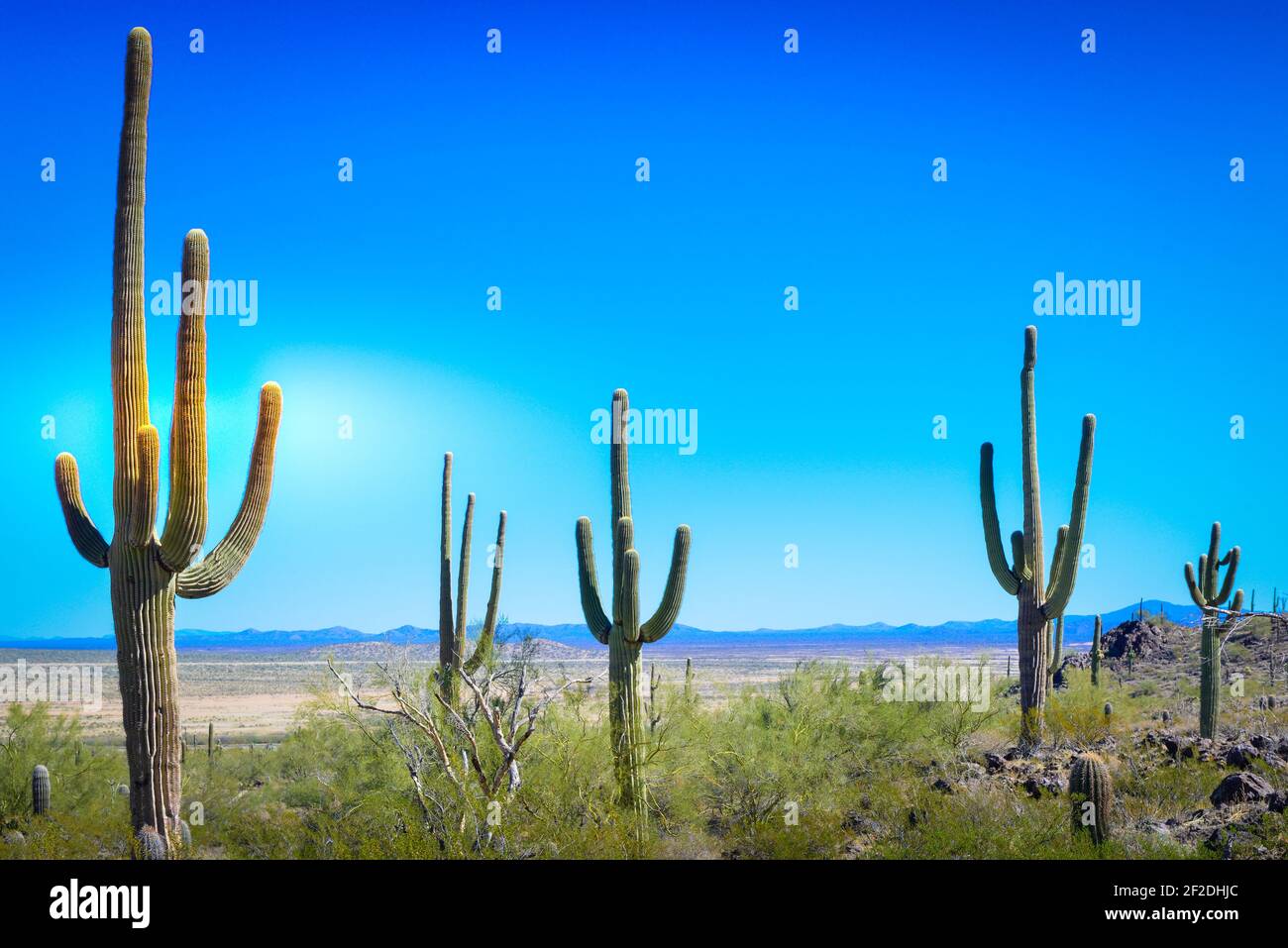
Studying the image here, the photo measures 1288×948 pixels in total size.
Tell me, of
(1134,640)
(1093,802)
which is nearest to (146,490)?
(1093,802)

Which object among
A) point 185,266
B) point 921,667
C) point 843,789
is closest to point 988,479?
point 921,667

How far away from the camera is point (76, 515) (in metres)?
10.6

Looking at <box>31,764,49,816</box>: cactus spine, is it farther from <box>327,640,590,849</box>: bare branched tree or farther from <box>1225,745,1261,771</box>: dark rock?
<box>1225,745,1261,771</box>: dark rock

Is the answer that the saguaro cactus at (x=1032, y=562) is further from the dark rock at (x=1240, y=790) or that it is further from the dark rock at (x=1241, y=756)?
the dark rock at (x=1240, y=790)

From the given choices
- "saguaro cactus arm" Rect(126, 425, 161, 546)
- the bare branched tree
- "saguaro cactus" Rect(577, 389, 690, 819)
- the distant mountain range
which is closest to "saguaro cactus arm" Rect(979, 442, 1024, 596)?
"saguaro cactus" Rect(577, 389, 690, 819)

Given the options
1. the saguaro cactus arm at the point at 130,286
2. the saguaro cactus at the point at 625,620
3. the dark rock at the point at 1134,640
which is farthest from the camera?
the dark rock at the point at 1134,640

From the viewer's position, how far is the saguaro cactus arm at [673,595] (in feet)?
41.4

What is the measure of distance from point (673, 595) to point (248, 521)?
4.69m

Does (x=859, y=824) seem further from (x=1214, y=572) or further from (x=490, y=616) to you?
(x=1214, y=572)

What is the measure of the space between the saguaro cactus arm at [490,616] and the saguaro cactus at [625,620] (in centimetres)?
Answer: 311
